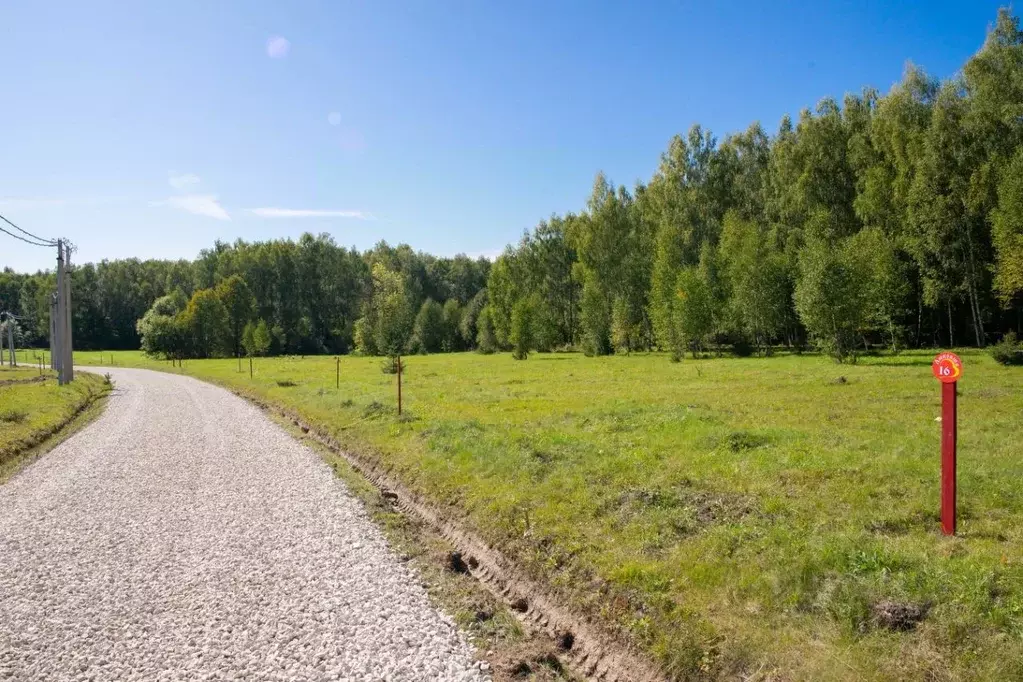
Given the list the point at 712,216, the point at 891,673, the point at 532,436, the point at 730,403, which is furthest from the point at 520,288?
the point at 891,673

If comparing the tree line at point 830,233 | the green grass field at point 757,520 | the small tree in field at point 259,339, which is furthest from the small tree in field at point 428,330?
the green grass field at point 757,520

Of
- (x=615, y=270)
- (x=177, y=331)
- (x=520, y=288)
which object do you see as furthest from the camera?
(x=177, y=331)

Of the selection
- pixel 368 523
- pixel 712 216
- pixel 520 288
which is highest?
pixel 712 216

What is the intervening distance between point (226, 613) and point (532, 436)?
10321 mm

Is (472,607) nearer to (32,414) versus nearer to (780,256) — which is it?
(32,414)

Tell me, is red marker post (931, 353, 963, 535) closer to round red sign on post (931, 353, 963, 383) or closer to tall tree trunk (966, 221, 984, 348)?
round red sign on post (931, 353, 963, 383)

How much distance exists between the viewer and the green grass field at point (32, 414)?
776 inches

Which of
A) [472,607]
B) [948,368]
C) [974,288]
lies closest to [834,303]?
[974,288]

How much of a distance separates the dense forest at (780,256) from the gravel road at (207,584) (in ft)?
144

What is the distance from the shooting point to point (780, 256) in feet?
199

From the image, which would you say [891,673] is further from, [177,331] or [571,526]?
[177,331]

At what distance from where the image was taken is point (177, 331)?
346 ft

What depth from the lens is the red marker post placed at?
7789mm

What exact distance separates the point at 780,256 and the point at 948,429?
5706cm
